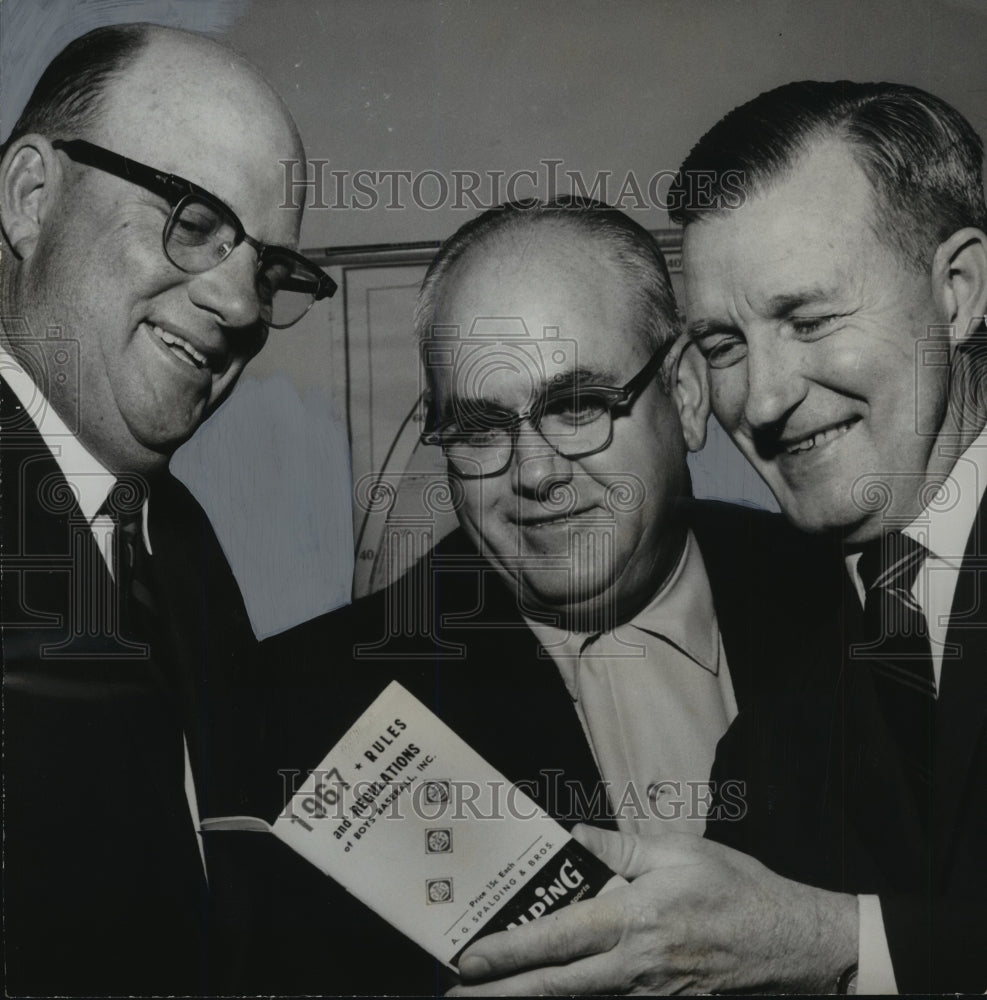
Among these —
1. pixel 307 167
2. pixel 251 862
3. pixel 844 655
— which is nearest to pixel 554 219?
pixel 307 167

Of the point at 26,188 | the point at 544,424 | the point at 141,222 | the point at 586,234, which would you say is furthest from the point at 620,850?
the point at 26,188

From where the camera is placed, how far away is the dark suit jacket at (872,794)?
3.15 metres

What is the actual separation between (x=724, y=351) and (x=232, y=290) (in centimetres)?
132

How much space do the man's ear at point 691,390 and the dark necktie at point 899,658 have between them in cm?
56

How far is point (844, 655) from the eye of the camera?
316cm

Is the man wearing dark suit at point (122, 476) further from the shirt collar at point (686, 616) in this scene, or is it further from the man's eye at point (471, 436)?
the shirt collar at point (686, 616)

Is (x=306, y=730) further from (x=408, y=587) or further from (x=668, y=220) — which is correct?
(x=668, y=220)

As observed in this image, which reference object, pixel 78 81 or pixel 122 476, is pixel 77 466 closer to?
pixel 122 476

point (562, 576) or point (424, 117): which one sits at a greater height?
point (424, 117)

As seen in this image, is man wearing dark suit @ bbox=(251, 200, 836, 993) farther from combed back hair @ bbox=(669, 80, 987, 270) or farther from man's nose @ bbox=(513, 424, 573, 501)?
combed back hair @ bbox=(669, 80, 987, 270)

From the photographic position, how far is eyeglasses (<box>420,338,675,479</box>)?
10.1 feet

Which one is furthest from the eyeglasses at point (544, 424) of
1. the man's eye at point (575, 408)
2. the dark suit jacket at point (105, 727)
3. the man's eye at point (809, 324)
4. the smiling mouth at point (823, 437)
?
the dark suit jacket at point (105, 727)

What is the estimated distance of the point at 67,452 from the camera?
319 centimetres

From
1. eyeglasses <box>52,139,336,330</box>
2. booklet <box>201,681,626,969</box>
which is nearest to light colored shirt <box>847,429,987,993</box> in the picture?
booklet <box>201,681,626,969</box>
